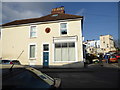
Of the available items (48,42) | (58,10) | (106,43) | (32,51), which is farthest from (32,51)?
(106,43)

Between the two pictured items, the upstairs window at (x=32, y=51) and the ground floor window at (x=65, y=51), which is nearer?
the ground floor window at (x=65, y=51)

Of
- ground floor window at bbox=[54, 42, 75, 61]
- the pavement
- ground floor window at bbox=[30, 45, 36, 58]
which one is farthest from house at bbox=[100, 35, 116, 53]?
the pavement

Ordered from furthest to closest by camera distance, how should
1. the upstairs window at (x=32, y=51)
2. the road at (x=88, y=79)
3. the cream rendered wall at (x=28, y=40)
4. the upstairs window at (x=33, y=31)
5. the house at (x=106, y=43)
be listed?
the house at (x=106, y=43), the upstairs window at (x=33, y=31), the upstairs window at (x=32, y=51), the cream rendered wall at (x=28, y=40), the road at (x=88, y=79)

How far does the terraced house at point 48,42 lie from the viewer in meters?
14.7

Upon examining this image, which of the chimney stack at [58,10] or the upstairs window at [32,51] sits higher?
the chimney stack at [58,10]

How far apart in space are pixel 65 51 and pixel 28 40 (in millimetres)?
6120

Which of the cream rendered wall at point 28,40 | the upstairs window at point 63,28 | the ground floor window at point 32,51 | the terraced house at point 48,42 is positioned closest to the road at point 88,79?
the terraced house at point 48,42

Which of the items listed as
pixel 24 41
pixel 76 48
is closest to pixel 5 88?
pixel 76 48

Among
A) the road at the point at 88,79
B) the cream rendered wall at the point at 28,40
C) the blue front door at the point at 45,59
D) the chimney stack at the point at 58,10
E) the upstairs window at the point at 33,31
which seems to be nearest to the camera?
the road at the point at 88,79

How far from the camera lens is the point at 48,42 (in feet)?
51.1

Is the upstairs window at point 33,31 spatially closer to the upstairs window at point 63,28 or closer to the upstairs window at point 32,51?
the upstairs window at point 32,51

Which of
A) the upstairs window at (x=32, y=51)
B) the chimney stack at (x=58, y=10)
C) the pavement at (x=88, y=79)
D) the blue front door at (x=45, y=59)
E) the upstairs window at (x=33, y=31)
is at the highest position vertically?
the chimney stack at (x=58, y=10)

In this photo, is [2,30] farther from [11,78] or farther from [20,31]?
[11,78]

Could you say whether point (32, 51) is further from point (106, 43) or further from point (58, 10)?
point (106, 43)
